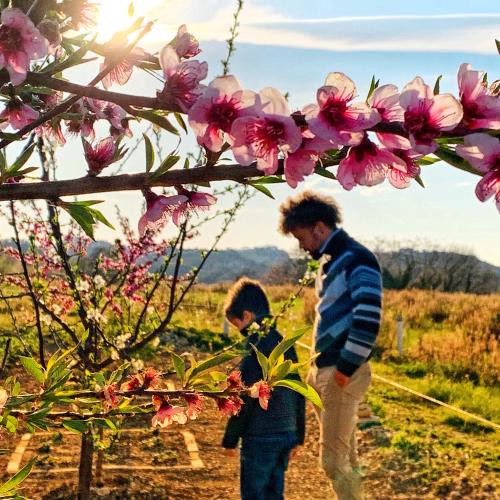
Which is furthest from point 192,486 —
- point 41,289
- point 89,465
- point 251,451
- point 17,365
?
point 17,365

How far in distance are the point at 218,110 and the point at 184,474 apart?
5.25 m

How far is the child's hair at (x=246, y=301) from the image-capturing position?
4398 millimetres

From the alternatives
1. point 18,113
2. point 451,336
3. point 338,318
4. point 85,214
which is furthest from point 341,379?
point 451,336

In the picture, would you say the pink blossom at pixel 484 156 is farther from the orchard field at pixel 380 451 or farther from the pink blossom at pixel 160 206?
the orchard field at pixel 380 451

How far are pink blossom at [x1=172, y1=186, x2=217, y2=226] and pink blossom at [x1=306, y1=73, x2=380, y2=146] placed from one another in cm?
31

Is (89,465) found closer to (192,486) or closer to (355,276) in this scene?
(192,486)

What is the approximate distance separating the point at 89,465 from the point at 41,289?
111cm

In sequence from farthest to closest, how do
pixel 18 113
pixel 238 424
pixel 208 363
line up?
pixel 238 424
pixel 208 363
pixel 18 113

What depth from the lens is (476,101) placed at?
1031 millimetres

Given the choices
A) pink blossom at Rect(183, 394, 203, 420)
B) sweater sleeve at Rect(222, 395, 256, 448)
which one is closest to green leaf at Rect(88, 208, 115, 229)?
pink blossom at Rect(183, 394, 203, 420)

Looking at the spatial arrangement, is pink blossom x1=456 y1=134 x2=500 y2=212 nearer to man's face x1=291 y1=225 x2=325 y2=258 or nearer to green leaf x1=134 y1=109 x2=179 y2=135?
green leaf x1=134 y1=109 x2=179 y2=135

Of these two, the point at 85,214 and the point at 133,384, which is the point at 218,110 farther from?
the point at 133,384

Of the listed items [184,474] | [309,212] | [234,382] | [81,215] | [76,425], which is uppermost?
[309,212]

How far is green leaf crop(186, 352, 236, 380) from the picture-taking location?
1.74 metres
